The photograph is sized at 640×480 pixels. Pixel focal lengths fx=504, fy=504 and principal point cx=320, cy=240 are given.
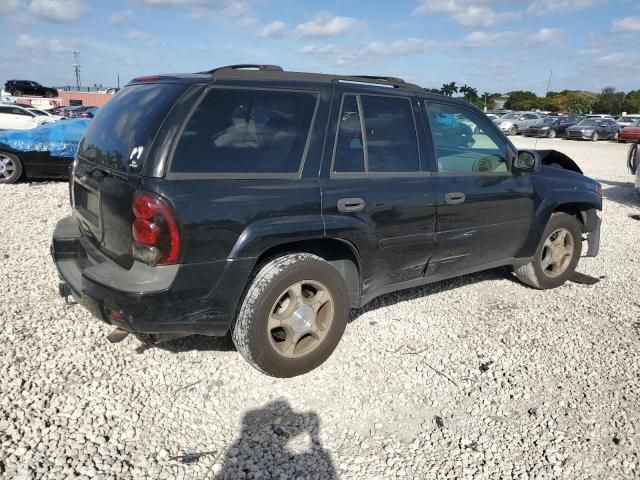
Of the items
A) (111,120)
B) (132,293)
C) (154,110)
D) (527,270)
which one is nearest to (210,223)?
(132,293)

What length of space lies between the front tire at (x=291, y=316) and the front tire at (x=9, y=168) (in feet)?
25.7

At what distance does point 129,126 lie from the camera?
9.70 ft

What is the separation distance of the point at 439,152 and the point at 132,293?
7.85 ft

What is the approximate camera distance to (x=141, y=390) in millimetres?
3066

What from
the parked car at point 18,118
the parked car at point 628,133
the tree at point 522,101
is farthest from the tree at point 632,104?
the parked car at point 18,118

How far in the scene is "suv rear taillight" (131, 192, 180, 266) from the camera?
258 cm

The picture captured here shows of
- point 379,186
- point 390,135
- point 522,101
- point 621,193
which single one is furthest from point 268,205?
point 522,101

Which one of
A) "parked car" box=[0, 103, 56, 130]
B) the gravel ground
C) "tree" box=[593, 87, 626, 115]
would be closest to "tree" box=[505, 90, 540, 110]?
"tree" box=[593, 87, 626, 115]

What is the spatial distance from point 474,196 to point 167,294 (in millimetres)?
2456

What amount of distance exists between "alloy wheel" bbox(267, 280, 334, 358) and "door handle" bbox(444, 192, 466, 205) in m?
1.19

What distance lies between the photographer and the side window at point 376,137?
3303mm

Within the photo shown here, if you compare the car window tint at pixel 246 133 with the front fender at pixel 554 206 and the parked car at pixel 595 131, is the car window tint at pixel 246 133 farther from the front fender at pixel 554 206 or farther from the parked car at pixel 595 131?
the parked car at pixel 595 131

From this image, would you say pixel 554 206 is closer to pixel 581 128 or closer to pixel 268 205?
pixel 268 205

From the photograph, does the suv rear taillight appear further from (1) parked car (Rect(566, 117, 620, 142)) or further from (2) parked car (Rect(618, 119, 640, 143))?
(1) parked car (Rect(566, 117, 620, 142))
